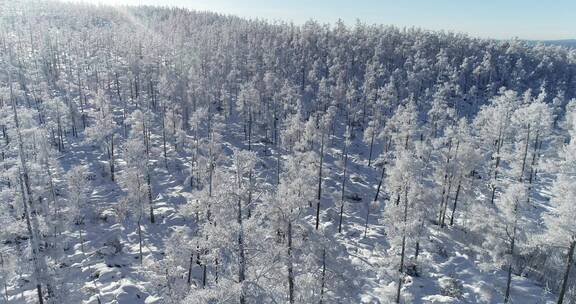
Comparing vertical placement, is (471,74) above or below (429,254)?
above

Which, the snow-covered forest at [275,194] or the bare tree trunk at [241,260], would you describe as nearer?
the bare tree trunk at [241,260]

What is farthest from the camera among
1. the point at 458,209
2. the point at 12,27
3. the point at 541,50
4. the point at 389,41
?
the point at 12,27

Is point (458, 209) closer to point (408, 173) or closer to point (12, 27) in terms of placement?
point (408, 173)

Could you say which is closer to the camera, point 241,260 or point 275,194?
point 241,260

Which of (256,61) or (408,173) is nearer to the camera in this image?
(408,173)

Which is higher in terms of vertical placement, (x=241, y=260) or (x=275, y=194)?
(x=241, y=260)

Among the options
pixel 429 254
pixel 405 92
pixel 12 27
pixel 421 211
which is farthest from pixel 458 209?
pixel 12 27

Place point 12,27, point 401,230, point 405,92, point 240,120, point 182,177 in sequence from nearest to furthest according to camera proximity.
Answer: point 401,230
point 182,177
point 240,120
point 405,92
point 12,27

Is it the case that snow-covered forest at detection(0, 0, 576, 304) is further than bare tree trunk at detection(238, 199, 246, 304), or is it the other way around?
snow-covered forest at detection(0, 0, 576, 304)
